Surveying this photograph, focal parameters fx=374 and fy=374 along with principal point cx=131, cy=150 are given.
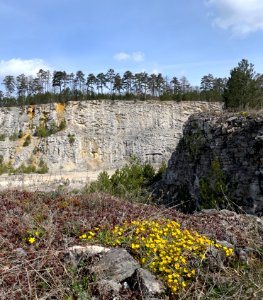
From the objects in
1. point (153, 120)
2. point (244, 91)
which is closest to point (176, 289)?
point (244, 91)

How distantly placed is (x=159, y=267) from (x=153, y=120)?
4659 centimetres

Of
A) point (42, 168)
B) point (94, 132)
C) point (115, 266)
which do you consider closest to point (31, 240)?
point (115, 266)

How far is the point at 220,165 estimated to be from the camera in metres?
14.4

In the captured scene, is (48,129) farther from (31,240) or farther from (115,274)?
(115,274)

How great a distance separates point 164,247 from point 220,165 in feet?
35.0

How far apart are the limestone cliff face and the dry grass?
122 feet

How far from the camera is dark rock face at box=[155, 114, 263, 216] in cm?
1251

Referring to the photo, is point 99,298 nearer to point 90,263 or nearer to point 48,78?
point 90,263

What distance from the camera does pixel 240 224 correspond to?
18.4 ft

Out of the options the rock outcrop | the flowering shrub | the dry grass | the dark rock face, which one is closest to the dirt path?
the dry grass

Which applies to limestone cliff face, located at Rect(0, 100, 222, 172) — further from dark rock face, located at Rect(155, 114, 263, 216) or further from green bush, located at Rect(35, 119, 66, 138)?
dark rock face, located at Rect(155, 114, 263, 216)

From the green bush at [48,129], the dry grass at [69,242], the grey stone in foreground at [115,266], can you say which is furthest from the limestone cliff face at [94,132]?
the grey stone in foreground at [115,266]

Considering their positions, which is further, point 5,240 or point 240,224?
point 240,224

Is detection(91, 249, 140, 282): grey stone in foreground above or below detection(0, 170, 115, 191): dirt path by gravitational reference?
above
